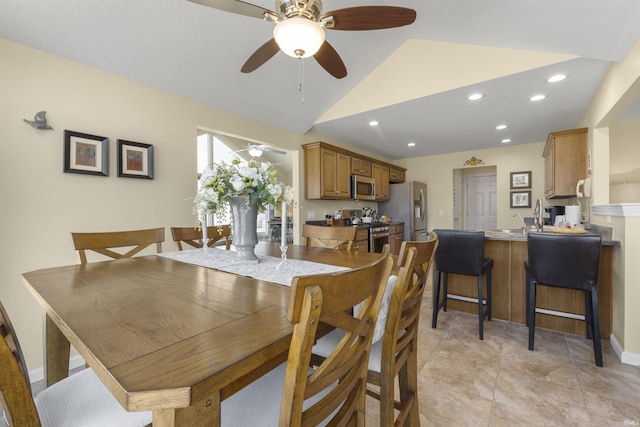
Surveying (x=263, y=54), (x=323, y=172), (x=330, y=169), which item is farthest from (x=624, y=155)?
(x=263, y=54)

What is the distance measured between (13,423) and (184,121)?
2.67 metres

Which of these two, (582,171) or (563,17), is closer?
(563,17)

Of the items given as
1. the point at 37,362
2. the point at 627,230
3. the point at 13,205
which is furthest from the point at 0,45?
the point at 627,230

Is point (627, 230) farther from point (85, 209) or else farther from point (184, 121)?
point (85, 209)

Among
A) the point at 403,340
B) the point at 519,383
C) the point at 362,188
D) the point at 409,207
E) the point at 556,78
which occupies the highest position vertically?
the point at 556,78

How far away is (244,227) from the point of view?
1.54 meters

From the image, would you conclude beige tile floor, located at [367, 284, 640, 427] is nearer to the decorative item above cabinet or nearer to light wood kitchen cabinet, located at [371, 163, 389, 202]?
the decorative item above cabinet

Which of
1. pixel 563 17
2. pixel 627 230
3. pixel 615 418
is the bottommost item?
pixel 615 418

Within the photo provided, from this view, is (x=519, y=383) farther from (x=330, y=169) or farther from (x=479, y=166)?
(x=479, y=166)

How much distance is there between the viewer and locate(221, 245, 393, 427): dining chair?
1.72 ft

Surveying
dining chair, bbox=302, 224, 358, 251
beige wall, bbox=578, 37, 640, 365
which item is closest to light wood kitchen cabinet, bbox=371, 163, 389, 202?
beige wall, bbox=578, 37, 640, 365

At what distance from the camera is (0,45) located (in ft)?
5.90

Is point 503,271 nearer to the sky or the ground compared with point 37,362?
nearer to the sky

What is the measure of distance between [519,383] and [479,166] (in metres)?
4.74
